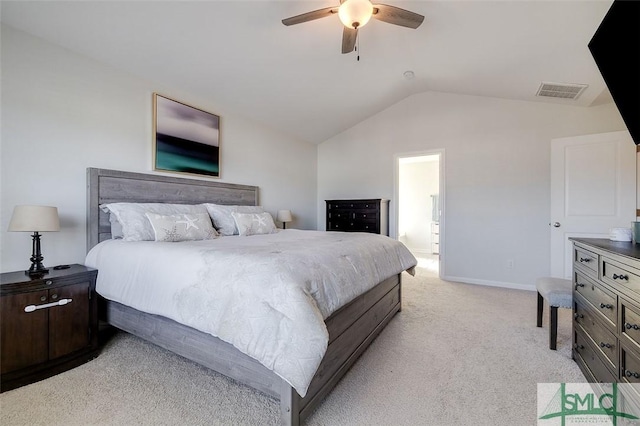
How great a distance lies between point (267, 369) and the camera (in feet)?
4.45

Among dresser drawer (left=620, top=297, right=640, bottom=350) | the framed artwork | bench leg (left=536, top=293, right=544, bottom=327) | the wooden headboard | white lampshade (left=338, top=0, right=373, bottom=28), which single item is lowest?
bench leg (left=536, top=293, right=544, bottom=327)

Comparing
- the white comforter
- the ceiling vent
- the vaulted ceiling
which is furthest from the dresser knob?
the ceiling vent

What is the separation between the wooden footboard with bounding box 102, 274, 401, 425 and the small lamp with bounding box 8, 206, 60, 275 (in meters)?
0.55

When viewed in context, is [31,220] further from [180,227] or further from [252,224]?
[252,224]

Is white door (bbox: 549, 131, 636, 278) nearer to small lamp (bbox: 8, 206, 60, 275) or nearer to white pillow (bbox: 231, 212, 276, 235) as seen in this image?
white pillow (bbox: 231, 212, 276, 235)

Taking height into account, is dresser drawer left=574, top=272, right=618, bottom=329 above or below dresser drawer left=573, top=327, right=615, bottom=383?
above

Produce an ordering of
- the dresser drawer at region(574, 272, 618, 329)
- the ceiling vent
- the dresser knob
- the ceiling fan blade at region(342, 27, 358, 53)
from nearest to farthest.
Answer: the dresser knob → the dresser drawer at region(574, 272, 618, 329) → the ceiling fan blade at region(342, 27, 358, 53) → the ceiling vent

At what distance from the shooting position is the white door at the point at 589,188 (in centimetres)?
304

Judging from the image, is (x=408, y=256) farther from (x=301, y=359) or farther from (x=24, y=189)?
(x=24, y=189)

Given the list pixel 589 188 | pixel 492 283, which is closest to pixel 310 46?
pixel 589 188

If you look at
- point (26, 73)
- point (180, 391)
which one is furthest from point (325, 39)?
point (180, 391)

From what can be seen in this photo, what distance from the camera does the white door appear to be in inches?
120

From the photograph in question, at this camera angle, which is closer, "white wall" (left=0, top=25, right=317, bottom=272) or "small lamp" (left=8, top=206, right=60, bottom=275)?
"small lamp" (left=8, top=206, right=60, bottom=275)

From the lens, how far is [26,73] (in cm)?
208
